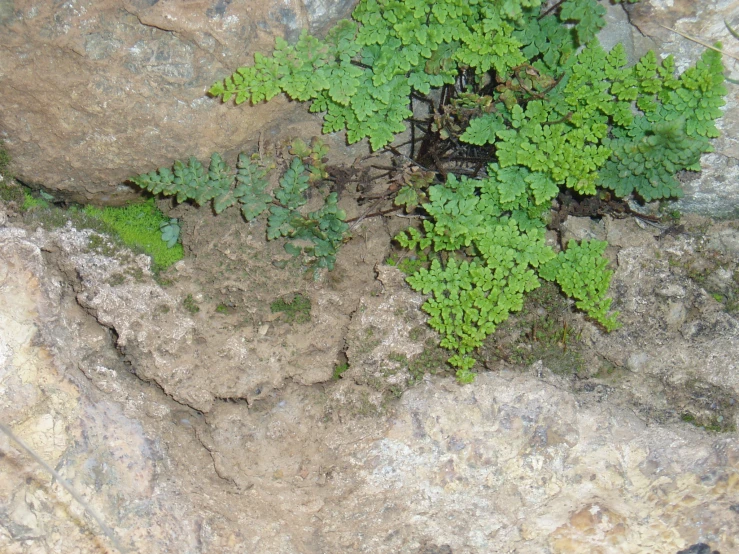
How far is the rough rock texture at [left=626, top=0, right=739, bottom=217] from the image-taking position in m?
3.96

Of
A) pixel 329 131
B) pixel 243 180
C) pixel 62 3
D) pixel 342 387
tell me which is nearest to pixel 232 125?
pixel 243 180

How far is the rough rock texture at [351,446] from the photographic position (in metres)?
3.68

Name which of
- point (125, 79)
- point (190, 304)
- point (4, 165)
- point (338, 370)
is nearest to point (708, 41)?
point (338, 370)

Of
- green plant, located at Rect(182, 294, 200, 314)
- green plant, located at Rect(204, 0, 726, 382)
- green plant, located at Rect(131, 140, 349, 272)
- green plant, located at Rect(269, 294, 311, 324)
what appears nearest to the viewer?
green plant, located at Rect(204, 0, 726, 382)

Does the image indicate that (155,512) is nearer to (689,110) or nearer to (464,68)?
(464,68)

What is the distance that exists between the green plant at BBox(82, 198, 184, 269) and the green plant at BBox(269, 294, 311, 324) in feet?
2.76

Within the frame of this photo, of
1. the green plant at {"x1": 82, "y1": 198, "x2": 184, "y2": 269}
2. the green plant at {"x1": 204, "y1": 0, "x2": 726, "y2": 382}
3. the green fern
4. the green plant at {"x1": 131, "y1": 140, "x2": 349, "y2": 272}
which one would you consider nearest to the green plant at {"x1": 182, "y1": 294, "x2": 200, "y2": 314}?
the green plant at {"x1": 82, "y1": 198, "x2": 184, "y2": 269}

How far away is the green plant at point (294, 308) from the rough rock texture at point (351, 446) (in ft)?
1.26

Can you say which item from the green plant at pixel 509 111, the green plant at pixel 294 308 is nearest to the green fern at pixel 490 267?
the green plant at pixel 509 111

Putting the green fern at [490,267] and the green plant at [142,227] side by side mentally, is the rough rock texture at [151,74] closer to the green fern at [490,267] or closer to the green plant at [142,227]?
the green plant at [142,227]

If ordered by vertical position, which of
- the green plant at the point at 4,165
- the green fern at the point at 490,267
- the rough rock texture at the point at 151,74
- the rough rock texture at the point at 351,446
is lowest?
the rough rock texture at the point at 351,446

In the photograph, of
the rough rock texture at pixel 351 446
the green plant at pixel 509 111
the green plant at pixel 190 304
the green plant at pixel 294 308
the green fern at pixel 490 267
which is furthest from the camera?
the green plant at pixel 294 308

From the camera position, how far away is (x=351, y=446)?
4.16 meters

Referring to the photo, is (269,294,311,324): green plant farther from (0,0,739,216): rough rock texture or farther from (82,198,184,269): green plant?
(0,0,739,216): rough rock texture
